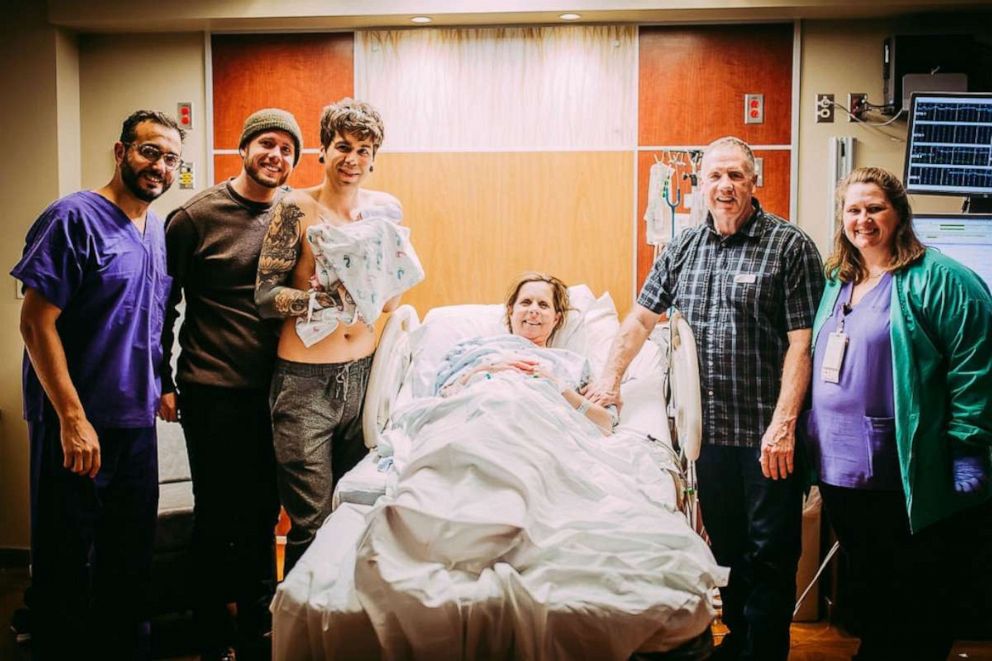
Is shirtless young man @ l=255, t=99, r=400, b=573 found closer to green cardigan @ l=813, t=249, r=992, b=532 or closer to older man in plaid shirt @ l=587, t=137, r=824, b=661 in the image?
older man in plaid shirt @ l=587, t=137, r=824, b=661

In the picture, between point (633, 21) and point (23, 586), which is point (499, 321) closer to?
point (633, 21)

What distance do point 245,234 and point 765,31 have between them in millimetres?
2390

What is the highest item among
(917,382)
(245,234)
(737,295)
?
(245,234)

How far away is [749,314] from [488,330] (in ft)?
3.76

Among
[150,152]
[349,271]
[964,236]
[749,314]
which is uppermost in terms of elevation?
[150,152]

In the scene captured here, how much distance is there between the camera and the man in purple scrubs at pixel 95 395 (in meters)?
2.10

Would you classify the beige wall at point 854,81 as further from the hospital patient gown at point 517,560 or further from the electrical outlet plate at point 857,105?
the hospital patient gown at point 517,560

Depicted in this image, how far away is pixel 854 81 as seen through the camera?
3535 millimetres

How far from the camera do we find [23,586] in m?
3.37

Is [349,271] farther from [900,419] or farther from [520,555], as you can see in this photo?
[900,419]

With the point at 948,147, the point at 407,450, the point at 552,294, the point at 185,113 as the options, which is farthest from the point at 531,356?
the point at 185,113

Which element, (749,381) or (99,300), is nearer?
(99,300)

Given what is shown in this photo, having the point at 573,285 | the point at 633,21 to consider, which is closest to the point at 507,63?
the point at 633,21

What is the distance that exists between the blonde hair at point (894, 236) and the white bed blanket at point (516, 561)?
835 millimetres
